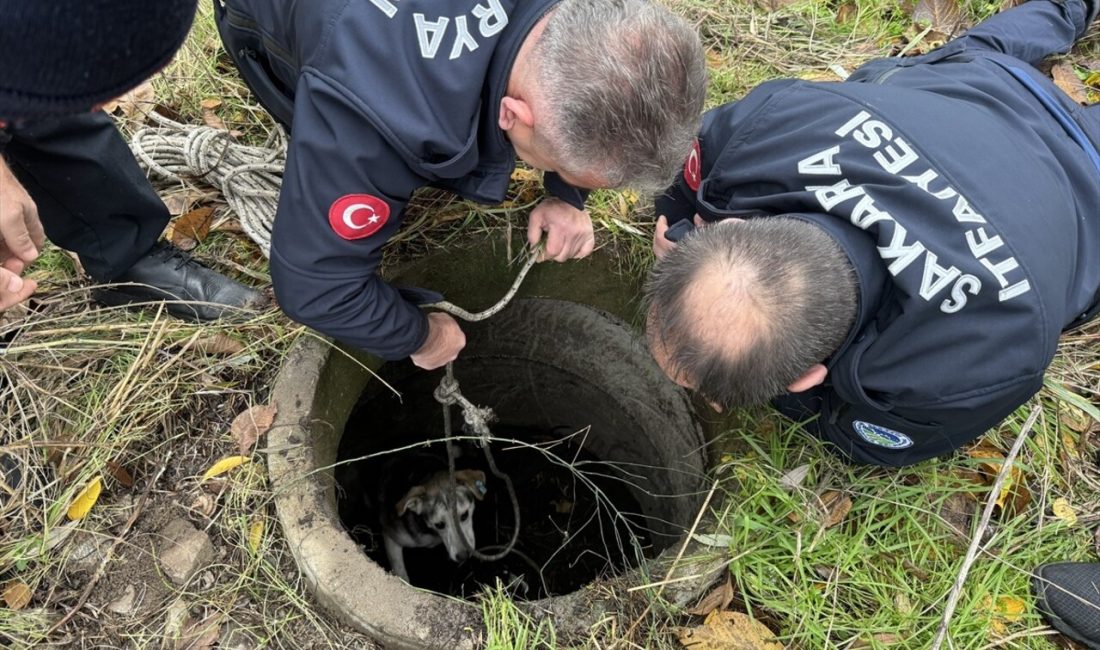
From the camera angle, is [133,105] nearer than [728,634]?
No

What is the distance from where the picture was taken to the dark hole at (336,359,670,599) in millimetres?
2764

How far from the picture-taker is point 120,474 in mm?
1855

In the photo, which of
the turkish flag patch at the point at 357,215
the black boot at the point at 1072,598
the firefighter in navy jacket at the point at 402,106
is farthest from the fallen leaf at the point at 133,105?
the black boot at the point at 1072,598

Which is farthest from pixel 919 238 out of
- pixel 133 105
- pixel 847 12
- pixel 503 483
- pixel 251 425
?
pixel 133 105

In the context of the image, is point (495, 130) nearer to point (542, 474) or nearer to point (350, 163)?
point (350, 163)

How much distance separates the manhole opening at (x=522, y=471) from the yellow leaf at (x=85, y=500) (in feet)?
2.67

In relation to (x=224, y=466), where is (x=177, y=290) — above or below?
above

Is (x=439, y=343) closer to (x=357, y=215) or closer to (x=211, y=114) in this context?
(x=357, y=215)

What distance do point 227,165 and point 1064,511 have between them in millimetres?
2722

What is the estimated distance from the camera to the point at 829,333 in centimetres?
156

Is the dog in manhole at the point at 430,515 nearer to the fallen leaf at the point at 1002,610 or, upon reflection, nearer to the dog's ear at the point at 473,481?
the dog's ear at the point at 473,481

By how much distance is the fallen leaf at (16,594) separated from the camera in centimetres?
170

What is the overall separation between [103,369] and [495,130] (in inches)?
52.3

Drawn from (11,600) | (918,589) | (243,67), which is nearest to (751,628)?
(918,589)
